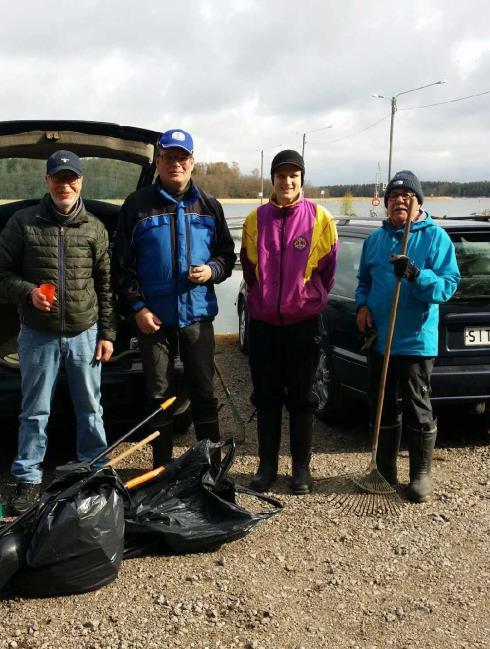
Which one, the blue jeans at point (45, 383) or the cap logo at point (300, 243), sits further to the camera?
the cap logo at point (300, 243)

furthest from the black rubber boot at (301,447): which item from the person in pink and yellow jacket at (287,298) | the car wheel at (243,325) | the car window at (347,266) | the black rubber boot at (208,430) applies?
the car wheel at (243,325)

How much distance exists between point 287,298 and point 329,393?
1.52 meters

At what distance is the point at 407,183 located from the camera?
12.6 ft

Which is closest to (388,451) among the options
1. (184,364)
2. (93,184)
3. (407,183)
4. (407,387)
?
(407,387)

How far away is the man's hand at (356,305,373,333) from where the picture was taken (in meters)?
4.07

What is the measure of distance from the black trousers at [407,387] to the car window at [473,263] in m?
0.77

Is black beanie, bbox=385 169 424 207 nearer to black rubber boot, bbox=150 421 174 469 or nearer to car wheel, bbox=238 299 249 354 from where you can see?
black rubber boot, bbox=150 421 174 469

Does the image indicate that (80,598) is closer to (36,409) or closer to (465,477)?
(36,409)

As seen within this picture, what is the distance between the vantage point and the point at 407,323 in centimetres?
388

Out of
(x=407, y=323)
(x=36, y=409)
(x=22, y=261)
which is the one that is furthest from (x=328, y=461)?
(x=22, y=261)

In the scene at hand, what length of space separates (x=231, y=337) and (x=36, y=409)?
5.08m

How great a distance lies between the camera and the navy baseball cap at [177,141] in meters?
3.60

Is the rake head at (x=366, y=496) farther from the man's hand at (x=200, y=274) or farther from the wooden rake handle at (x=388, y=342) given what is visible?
the man's hand at (x=200, y=274)

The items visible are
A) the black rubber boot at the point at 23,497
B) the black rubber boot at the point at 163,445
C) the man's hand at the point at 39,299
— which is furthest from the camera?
the black rubber boot at the point at 163,445
